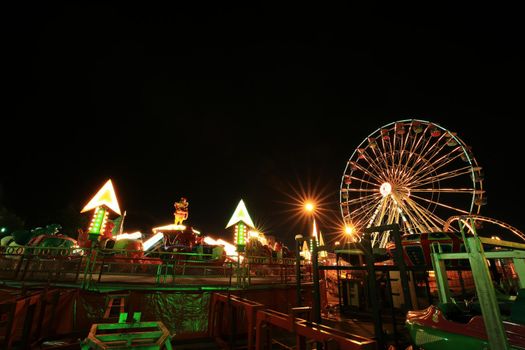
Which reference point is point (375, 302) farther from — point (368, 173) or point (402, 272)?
point (368, 173)

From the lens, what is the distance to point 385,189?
63.9 ft

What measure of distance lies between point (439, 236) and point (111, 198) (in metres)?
15.5

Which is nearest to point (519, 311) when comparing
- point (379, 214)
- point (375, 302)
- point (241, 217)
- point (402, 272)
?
point (402, 272)

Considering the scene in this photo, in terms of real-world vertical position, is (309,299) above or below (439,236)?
below

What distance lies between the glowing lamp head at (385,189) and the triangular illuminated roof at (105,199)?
1872cm

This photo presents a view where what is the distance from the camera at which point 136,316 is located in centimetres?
519

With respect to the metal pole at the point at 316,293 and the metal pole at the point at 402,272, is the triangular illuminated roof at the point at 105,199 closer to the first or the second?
the metal pole at the point at 316,293

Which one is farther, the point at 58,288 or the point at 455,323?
the point at 58,288

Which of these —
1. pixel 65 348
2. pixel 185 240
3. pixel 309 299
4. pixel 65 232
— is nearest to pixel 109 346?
pixel 65 348

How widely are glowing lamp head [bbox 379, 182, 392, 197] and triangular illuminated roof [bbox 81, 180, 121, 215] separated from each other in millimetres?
18721

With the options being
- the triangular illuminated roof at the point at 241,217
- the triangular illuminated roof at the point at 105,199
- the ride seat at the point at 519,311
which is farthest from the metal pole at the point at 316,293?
the triangular illuminated roof at the point at 105,199

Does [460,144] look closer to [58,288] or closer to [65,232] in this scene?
[58,288]

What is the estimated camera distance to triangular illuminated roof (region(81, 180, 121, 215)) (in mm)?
11781

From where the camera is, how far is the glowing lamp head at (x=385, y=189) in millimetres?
19125
